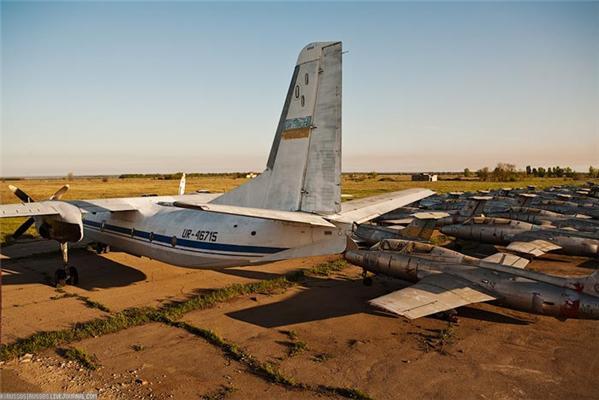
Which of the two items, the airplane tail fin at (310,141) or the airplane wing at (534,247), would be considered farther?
the airplane wing at (534,247)

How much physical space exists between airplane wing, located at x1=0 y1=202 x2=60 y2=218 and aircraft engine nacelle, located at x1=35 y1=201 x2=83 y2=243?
0.22 m

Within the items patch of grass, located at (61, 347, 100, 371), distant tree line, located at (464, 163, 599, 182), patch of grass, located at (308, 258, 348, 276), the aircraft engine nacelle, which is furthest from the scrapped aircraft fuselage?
distant tree line, located at (464, 163, 599, 182)

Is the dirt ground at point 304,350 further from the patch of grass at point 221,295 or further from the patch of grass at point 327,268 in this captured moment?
the patch of grass at point 327,268

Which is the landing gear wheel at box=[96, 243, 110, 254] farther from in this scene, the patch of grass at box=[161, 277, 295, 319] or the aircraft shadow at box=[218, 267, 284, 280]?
the patch of grass at box=[161, 277, 295, 319]

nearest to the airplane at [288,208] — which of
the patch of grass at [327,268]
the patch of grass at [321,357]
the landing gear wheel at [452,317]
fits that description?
the patch of grass at [321,357]

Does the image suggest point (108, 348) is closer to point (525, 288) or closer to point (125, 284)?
point (125, 284)

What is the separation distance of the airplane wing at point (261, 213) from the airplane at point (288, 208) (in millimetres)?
46

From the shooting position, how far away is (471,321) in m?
12.9

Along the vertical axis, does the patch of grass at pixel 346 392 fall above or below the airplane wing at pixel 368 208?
below

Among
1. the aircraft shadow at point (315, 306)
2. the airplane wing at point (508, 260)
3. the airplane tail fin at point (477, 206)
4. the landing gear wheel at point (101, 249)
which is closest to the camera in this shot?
the aircraft shadow at point (315, 306)

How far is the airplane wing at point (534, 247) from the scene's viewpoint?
19.8m

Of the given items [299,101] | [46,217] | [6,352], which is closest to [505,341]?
[299,101]

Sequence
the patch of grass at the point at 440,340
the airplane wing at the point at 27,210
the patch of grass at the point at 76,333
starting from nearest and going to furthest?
the patch of grass at the point at 76,333
the patch of grass at the point at 440,340
the airplane wing at the point at 27,210

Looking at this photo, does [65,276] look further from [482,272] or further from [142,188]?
[142,188]
